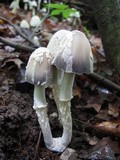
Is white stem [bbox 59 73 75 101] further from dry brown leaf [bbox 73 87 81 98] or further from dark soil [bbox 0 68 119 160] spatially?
dry brown leaf [bbox 73 87 81 98]

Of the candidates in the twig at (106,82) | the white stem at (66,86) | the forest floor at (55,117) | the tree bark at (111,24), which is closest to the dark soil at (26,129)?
the forest floor at (55,117)

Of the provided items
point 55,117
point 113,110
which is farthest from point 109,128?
point 55,117

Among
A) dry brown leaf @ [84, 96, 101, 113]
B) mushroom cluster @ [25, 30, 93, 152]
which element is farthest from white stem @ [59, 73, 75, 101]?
dry brown leaf @ [84, 96, 101, 113]

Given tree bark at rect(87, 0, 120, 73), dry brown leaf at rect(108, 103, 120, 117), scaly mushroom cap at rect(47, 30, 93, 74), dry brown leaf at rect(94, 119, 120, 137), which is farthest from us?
tree bark at rect(87, 0, 120, 73)

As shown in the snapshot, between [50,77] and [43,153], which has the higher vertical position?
[50,77]

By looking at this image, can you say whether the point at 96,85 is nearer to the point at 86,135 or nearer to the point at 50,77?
the point at 86,135

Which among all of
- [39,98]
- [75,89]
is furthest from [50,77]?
[75,89]
